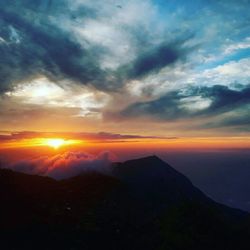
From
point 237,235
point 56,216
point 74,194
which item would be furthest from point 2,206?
point 237,235

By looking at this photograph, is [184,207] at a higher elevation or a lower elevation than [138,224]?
higher

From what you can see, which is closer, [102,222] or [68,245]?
[68,245]

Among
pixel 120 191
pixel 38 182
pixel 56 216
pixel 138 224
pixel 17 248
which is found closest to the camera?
pixel 17 248

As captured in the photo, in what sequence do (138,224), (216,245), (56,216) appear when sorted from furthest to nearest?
(138,224) < (56,216) < (216,245)

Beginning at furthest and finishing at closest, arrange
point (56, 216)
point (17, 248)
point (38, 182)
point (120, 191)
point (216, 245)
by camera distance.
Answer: point (120, 191) < point (38, 182) < point (56, 216) < point (216, 245) < point (17, 248)

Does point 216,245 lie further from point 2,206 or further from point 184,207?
point 2,206

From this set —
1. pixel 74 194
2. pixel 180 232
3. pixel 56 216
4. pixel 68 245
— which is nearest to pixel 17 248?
pixel 68 245

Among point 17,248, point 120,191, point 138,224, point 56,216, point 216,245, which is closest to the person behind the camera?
point 17,248

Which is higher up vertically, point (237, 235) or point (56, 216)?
point (56, 216)

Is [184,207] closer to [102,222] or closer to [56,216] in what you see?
[102,222]
